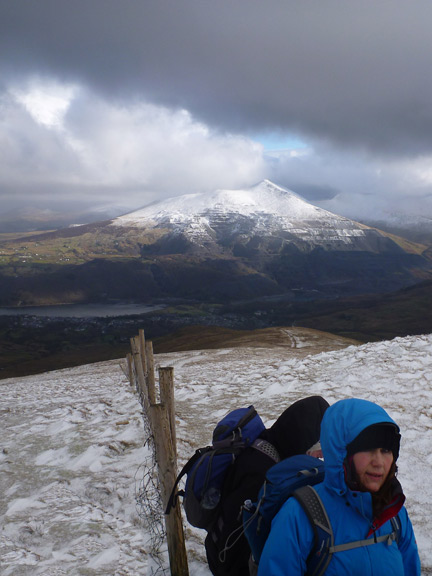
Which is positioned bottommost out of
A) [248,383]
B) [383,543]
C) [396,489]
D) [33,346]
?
[33,346]

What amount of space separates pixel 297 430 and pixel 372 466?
122 cm

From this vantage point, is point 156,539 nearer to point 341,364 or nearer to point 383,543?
point 383,543

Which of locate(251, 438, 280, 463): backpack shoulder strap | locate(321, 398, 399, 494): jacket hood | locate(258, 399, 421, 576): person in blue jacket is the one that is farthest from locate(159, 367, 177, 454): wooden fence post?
locate(321, 398, 399, 494): jacket hood

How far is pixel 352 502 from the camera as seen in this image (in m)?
2.97

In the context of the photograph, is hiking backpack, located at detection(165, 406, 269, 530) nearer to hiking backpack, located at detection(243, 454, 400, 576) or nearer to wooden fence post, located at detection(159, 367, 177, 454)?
hiking backpack, located at detection(243, 454, 400, 576)

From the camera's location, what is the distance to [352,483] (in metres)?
2.99

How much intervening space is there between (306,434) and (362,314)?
14520 centimetres

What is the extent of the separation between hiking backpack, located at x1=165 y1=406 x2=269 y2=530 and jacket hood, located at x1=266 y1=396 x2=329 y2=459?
0.20m

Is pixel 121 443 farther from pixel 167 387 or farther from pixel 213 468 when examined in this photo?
pixel 213 468


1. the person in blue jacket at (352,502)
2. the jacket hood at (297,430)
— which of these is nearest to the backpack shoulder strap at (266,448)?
the jacket hood at (297,430)

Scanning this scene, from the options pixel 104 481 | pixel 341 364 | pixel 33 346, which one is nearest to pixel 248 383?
pixel 341 364

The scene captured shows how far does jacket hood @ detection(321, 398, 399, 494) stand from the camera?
296cm

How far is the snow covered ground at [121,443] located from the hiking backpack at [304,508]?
3164 millimetres

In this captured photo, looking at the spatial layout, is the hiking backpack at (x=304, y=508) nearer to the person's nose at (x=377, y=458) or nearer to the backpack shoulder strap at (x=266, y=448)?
the person's nose at (x=377, y=458)
